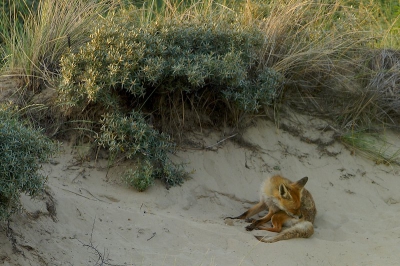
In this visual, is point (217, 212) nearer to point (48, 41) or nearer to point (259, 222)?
point (259, 222)

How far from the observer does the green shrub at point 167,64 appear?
671 centimetres

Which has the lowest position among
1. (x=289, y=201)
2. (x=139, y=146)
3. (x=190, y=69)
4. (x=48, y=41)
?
(x=289, y=201)

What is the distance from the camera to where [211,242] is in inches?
243

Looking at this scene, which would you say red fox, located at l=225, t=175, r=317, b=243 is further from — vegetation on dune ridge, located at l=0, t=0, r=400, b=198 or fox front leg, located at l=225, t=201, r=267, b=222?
vegetation on dune ridge, located at l=0, t=0, r=400, b=198

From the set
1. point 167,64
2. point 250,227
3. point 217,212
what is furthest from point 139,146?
point 250,227

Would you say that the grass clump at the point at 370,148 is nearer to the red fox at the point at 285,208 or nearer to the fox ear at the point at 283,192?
the red fox at the point at 285,208

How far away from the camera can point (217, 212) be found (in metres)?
7.02

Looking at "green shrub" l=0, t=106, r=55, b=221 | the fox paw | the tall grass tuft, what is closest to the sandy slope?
the fox paw

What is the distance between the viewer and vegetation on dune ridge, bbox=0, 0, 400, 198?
6785mm

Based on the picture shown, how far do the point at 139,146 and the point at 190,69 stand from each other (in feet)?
3.26

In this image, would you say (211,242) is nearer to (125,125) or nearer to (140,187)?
(140,187)

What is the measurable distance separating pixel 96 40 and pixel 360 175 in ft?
12.3

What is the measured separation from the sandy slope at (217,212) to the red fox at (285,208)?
16 cm

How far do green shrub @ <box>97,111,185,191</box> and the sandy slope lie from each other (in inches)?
6.1
